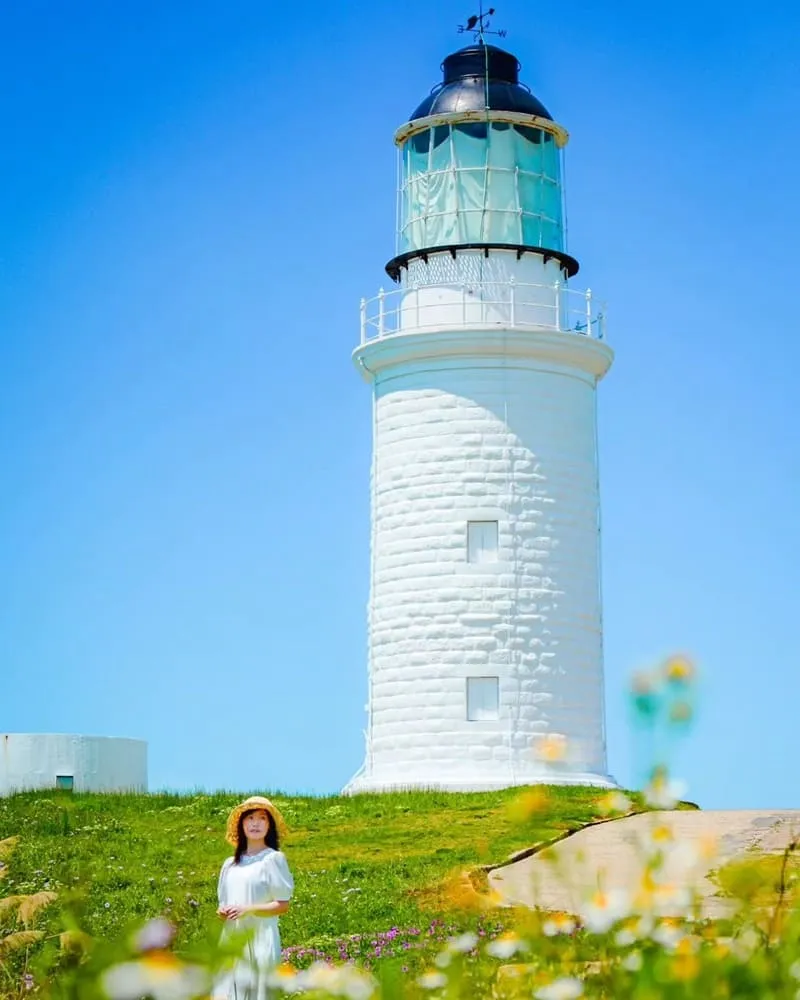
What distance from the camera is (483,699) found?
79.8ft

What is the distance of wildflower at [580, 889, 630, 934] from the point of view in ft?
13.7

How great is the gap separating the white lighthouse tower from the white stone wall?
1.1 inches

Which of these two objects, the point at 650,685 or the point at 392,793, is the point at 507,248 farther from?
the point at 650,685

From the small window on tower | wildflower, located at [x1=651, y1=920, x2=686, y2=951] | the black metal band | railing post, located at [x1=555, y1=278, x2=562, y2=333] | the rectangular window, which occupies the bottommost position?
wildflower, located at [x1=651, y1=920, x2=686, y2=951]

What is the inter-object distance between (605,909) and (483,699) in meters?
20.2

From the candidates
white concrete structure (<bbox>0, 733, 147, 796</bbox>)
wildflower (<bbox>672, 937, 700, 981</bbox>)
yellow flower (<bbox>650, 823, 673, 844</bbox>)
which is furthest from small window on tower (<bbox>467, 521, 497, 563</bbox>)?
wildflower (<bbox>672, 937, 700, 981</bbox>)

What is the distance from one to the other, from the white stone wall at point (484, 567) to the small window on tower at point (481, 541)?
0.40 feet

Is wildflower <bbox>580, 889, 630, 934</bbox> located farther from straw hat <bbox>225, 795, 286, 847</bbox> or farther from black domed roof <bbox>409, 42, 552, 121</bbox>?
black domed roof <bbox>409, 42, 552, 121</bbox>

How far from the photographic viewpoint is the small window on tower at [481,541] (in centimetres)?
2459

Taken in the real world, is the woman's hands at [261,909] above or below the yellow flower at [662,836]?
below

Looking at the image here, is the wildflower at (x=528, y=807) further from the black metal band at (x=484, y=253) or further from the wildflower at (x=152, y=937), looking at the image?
the black metal band at (x=484, y=253)

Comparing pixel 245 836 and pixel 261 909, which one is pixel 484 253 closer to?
pixel 245 836

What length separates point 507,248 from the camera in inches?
1027

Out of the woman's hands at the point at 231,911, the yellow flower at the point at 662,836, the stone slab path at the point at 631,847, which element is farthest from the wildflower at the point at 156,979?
the stone slab path at the point at 631,847
